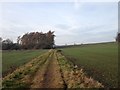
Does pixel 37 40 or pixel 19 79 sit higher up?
pixel 37 40

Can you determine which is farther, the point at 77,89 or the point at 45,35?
the point at 45,35

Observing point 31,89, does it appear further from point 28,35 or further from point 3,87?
point 28,35

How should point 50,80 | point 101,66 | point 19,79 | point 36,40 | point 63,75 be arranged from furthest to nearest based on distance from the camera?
point 36,40, point 101,66, point 63,75, point 19,79, point 50,80

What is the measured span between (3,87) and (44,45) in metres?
144

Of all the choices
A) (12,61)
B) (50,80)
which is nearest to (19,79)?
(50,80)

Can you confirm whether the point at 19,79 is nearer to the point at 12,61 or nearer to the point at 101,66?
the point at 101,66

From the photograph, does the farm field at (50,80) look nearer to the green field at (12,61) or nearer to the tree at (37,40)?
the green field at (12,61)

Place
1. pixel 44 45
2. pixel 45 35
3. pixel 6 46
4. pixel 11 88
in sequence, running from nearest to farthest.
→ pixel 11 88 → pixel 6 46 → pixel 44 45 → pixel 45 35

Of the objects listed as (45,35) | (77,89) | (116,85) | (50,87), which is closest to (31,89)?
(50,87)

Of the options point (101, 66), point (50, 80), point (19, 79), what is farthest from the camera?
point (101, 66)

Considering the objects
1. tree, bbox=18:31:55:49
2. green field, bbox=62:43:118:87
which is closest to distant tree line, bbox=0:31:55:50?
tree, bbox=18:31:55:49

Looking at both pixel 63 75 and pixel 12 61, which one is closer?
pixel 63 75

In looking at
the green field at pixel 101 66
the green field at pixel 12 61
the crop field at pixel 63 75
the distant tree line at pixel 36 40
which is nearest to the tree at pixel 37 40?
the distant tree line at pixel 36 40

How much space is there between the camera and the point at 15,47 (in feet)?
465
